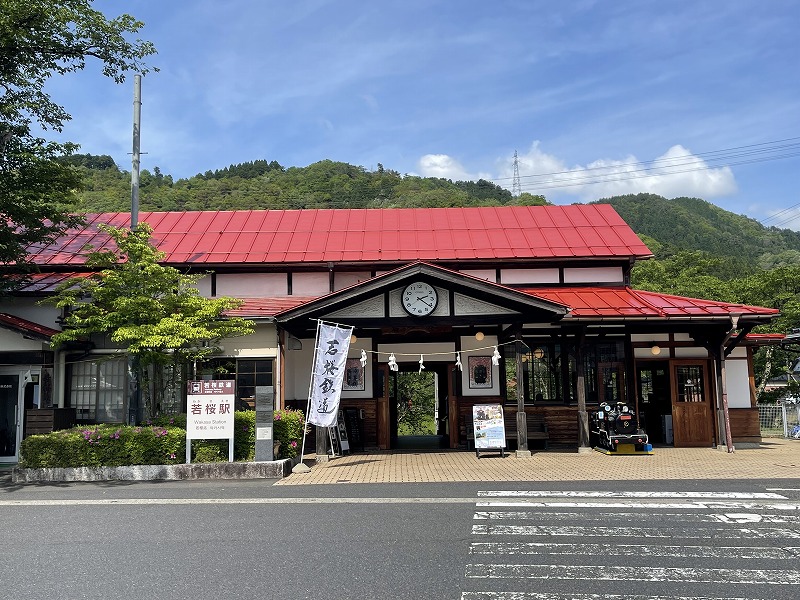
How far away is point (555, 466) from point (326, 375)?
483 cm

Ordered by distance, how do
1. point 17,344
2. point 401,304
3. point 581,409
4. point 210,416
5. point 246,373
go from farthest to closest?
point 246,373, point 581,409, point 17,344, point 401,304, point 210,416

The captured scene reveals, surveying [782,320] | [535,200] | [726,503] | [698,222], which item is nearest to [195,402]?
[726,503]

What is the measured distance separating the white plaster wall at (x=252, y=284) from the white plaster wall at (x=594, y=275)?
24.6 feet

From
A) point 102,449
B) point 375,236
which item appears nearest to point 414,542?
point 102,449

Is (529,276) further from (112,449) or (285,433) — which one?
(112,449)

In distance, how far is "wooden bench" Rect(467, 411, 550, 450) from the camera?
15.4 m

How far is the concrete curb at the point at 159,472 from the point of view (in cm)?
1223

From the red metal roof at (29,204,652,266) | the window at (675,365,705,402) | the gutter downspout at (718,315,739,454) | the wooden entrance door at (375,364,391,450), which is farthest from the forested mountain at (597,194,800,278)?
the wooden entrance door at (375,364,391,450)

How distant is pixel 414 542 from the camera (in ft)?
23.3

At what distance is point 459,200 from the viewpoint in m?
46.6

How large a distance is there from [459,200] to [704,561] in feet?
136

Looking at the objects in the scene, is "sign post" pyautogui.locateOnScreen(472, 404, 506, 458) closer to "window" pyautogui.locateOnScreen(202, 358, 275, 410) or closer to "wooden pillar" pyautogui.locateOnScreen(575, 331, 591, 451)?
"wooden pillar" pyautogui.locateOnScreen(575, 331, 591, 451)

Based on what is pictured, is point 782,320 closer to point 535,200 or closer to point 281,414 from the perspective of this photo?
point 535,200

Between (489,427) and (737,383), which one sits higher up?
(737,383)
